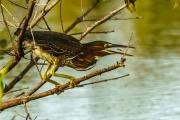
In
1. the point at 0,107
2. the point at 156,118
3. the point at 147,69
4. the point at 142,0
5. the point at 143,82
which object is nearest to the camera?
the point at 0,107

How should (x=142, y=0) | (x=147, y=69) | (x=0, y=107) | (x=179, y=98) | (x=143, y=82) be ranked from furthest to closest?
(x=142, y=0) → (x=147, y=69) → (x=143, y=82) → (x=179, y=98) → (x=0, y=107)

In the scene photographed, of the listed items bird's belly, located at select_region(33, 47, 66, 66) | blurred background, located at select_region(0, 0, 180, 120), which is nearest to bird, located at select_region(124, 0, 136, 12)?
bird's belly, located at select_region(33, 47, 66, 66)

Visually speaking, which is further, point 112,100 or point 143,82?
point 143,82

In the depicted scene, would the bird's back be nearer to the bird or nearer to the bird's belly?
the bird's belly

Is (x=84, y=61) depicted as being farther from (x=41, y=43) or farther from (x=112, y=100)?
(x=112, y=100)

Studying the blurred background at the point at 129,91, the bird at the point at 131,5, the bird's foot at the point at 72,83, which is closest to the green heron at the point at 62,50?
the bird's foot at the point at 72,83

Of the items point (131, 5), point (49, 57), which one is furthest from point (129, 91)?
point (49, 57)

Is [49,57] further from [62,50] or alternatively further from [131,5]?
[131,5]

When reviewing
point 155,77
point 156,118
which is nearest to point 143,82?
point 155,77
